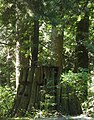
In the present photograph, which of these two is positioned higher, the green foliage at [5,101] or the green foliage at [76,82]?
the green foliage at [76,82]

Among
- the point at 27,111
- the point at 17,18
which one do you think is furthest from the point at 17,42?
the point at 27,111

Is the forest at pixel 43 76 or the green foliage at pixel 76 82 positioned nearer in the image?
the forest at pixel 43 76

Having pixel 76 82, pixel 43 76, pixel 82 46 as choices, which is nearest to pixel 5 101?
pixel 43 76

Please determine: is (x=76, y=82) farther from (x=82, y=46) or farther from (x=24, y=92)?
(x=82, y=46)

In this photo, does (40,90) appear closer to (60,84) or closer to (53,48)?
(60,84)

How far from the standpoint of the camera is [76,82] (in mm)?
7867

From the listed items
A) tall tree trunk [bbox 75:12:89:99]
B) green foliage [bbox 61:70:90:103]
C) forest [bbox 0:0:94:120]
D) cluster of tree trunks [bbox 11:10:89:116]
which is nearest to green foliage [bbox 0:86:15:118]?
forest [bbox 0:0:94:120]

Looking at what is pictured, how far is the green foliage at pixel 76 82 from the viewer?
7504 mm

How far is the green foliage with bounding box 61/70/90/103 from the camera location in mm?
7504

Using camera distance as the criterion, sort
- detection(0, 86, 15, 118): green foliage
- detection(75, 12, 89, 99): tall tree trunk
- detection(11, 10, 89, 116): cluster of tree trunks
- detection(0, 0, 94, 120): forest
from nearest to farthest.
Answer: detection(0, 0, 94, 120): forest → detection(11, 10, 89, 116): cluster of tree trunks → detection(0, 86, 15, 118): green foliage → detection(75, 12, 89, 99): tall tree trunk

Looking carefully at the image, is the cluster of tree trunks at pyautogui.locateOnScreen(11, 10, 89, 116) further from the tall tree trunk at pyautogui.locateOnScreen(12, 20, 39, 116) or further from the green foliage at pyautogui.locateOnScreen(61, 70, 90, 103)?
the green foliage at pyautogui.locateOnScreen(61, 70, 90, 103)

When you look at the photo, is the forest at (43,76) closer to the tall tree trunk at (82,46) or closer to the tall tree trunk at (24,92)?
the tall tree trunk at (24,92)

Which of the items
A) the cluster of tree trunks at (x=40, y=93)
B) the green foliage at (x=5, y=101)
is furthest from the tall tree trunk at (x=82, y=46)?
the green foliage at (x=5, y=101)

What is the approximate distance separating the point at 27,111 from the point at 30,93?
1.96ft
